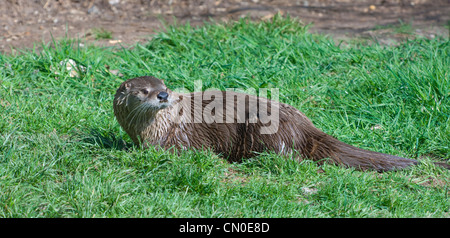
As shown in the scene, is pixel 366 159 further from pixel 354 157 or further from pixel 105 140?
pixel 105 140

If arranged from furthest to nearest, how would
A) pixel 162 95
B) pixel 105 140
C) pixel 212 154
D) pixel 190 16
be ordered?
pixel 190 16, pixel 105 140, pixel 212 154, pixel 162 95

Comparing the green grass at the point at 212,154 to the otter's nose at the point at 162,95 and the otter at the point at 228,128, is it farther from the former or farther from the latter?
the otter's nose at the point at 162,95

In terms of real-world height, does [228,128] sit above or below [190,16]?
below

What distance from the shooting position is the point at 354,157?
10.1ft

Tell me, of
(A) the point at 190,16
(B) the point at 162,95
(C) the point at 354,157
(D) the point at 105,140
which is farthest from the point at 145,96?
(A) the point at 190,16

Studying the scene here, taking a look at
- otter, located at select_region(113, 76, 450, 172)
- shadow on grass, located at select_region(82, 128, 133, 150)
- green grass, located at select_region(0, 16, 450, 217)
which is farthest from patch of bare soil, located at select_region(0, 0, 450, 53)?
otter, located at select_region(113, 76, 450, 172)

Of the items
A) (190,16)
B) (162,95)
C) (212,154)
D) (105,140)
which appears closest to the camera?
(162,95)

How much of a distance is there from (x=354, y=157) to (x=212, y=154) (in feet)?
2.48

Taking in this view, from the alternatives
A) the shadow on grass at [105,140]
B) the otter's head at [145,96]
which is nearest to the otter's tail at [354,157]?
the otter's head at [145,96]

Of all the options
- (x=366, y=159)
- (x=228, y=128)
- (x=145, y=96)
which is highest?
(x=145, y=96)

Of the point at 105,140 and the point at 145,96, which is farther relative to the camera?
the point at 105,140

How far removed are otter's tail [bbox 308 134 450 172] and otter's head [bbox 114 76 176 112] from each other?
32.6 inches
